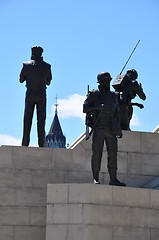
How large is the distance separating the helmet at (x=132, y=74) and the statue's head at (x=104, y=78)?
141 inches

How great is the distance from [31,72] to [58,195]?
166 inches

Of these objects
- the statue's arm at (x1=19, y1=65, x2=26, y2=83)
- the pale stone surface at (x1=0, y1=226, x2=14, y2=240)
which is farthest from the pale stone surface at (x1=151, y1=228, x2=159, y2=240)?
the statue's arm at (x1=19, y1=65, x2=26, y2=83)

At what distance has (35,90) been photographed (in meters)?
17.5

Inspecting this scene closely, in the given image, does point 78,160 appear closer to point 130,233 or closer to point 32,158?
point 32,158

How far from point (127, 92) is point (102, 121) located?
132 inches

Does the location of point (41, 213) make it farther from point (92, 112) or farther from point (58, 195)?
point (92, 112)

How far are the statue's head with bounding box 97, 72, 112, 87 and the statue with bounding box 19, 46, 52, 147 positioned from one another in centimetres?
271

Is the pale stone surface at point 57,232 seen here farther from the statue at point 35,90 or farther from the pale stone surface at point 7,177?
the statue at point 35,90

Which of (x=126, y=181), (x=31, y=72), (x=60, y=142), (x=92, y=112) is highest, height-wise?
(x=60, y=142)

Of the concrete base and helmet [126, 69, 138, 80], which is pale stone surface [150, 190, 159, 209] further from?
helmet [126, 69, 138, 80]

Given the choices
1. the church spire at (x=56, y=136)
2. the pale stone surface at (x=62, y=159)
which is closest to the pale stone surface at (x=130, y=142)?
the pale stone surface at (x=62, y=159)

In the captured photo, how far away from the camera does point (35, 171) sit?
16391 mm

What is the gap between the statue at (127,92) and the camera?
18.0 meters

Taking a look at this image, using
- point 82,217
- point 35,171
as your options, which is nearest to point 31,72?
point 35,171
